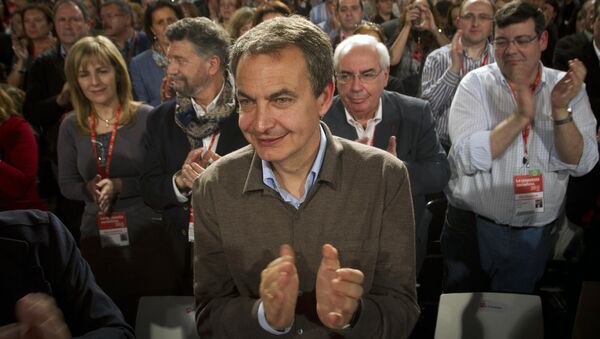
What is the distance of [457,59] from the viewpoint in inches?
158

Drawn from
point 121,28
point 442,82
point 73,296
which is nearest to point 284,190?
point 73,296

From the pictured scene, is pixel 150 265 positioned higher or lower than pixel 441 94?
lower

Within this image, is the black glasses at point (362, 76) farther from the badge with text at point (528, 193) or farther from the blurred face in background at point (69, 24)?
the blurred face in background at point (69, 24)

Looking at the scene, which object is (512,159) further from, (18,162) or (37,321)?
(18,162)

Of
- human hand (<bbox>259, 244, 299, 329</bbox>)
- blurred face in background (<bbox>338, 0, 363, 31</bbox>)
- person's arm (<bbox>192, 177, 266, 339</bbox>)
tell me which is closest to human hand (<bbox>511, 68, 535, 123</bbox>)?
person's arm (<bbox>192, 177, 266, 339</bbox>)

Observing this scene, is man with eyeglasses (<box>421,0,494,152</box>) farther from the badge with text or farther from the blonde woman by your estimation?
the blonde woman

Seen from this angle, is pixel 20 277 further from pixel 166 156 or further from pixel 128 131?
pixel 128 131

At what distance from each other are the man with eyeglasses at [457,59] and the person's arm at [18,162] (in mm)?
2353

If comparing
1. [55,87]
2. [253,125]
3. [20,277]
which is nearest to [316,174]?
[253,125]

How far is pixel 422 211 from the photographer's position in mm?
3100

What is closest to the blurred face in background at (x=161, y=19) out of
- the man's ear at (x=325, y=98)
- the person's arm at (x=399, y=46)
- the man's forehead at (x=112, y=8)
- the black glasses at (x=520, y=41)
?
the man's forehead at (x=112, y=8)

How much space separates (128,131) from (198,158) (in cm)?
87

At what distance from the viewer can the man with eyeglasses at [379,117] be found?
9.69 feet

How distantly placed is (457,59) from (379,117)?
1.26 m
